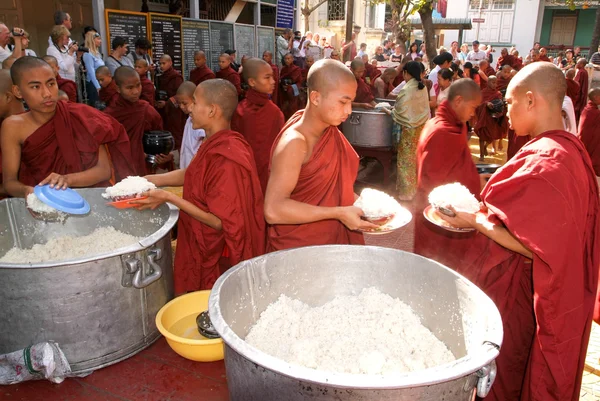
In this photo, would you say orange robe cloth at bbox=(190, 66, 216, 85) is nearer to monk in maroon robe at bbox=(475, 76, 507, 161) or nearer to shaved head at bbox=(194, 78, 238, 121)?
monk in maroon robe at bbox=(475, 76, 507, 161)

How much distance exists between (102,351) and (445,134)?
9.11 ft

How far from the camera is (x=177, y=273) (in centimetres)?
275

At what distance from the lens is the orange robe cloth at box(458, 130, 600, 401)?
1.87 metres

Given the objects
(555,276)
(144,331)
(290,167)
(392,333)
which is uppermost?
(290,167)

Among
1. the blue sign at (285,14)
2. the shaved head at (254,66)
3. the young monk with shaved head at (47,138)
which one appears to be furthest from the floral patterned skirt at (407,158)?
the blue sign at (285,14)

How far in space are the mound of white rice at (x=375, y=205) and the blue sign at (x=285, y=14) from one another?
12906 millimetres

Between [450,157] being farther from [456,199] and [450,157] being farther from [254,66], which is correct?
[254,66]

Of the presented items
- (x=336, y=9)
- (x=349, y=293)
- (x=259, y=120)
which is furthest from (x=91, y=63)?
(x=336, y=9)

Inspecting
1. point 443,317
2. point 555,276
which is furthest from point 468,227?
point 443,317

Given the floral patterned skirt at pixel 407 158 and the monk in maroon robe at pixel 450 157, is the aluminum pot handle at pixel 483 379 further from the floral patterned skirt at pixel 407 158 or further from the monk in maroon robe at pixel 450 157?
the floral patterned skirt at pixel 407 158

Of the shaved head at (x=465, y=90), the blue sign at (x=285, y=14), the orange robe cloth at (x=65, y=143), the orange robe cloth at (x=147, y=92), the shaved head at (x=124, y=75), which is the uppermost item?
the blue sign at (x=285, y=14)

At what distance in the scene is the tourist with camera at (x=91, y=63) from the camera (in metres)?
7.47

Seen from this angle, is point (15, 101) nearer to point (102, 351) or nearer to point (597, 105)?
point (102, 351)

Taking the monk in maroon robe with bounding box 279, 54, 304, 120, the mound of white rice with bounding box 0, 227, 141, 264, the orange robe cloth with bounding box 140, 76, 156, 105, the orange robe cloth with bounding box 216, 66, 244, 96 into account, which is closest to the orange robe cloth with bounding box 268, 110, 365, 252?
the mound of white rice with bounding box 0, 227, 141, 264
